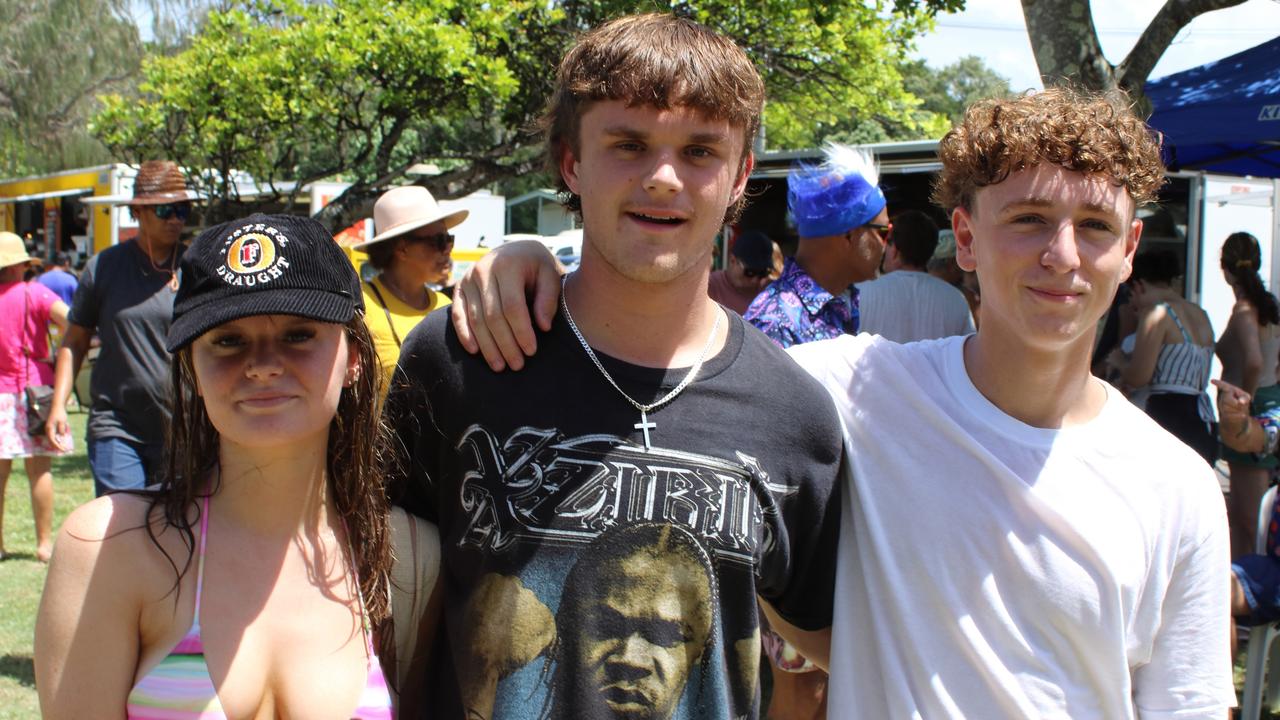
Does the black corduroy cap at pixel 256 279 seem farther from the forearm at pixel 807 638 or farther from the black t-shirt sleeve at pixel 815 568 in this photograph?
the forearm at pixel 807 638

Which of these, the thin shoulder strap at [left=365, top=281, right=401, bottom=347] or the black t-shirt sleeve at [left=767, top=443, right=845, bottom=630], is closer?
the black t-shirt sleeve at [left=767, top=443, right=845, bottom=630]

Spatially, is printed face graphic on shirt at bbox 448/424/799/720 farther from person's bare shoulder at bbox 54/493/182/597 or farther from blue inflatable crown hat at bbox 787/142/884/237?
blue inflatable crown hat at bbox 787/142/884/237

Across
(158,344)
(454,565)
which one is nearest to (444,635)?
(454,565)

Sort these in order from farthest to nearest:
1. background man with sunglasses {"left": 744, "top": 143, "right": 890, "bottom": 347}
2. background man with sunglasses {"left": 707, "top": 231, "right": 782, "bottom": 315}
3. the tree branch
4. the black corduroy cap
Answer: background man with sunglasses {"left": 707, "top": 231, "right": 782, "bottom": 315}
the tree branch
background man with sunglasses {"left": 744, "top": 143, "right": 890, "bottom": 347}
the black corduroy cap

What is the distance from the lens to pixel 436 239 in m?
5.00

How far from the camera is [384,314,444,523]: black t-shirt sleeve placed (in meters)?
1.99

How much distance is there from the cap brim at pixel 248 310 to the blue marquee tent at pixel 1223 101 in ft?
17.2

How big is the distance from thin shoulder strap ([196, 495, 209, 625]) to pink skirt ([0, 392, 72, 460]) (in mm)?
5754

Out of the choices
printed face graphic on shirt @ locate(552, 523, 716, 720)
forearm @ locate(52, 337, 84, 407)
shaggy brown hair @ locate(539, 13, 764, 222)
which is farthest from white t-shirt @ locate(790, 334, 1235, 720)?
forearm @ locate(52, 337, 84, 407)

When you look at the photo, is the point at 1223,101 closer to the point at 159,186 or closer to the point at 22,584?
the point at 159,186

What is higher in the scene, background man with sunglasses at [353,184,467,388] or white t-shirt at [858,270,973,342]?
background man with sunglasses at [353,184,467,388]

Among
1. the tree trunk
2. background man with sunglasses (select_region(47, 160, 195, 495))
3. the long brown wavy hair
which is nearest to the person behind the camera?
the long brown wavy hair

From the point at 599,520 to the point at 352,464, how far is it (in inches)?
17.7

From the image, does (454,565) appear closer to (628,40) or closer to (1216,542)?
(628,40)
